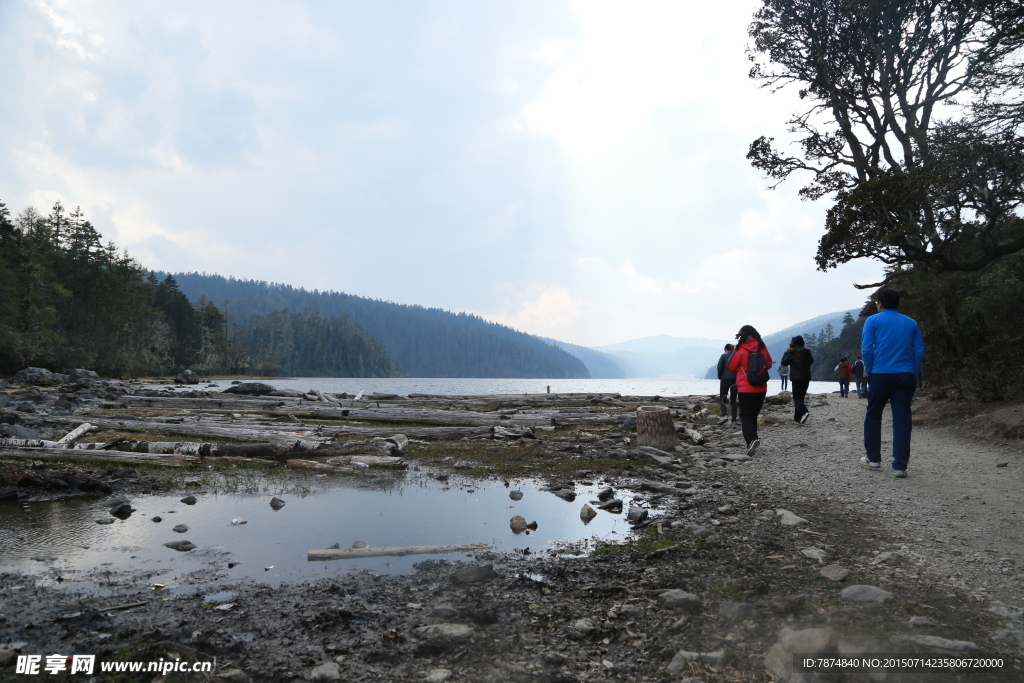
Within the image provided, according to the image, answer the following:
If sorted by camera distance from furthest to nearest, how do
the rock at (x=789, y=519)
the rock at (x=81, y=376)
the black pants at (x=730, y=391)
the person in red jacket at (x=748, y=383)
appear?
the rock at (x=81, y=376), the black pants at (x=730, y=391), the person in red jacket at (x=748, y=383), the rock at (x=789, y=519)

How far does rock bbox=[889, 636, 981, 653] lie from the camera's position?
3.03 meters

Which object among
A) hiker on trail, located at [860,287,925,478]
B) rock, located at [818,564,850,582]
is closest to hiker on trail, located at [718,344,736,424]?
hiker on trail, located at [860,287,925,478]

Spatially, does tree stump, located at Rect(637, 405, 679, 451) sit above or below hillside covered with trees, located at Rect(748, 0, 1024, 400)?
below

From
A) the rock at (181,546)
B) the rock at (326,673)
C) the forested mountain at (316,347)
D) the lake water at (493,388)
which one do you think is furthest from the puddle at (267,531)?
the forested mountain at (316,347)

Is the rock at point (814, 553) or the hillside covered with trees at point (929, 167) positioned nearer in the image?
the rock at point (814, 553)

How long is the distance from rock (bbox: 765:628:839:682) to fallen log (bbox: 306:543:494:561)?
3252 mm

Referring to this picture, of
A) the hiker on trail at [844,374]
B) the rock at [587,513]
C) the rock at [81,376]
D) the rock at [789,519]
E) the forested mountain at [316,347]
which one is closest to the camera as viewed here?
the rock at [789,519]

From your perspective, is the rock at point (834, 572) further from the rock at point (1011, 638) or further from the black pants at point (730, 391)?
the black pants at point (730, 391)

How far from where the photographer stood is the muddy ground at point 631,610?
3180 mm

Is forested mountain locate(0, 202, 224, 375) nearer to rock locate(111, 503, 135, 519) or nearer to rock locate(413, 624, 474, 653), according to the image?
rock locate(111, 503, 135, 519)

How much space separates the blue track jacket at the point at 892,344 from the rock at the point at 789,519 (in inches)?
121

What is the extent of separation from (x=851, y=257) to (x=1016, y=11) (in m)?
5.73

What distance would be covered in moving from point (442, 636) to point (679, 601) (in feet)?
6.21

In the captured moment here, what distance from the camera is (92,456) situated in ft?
33.8
